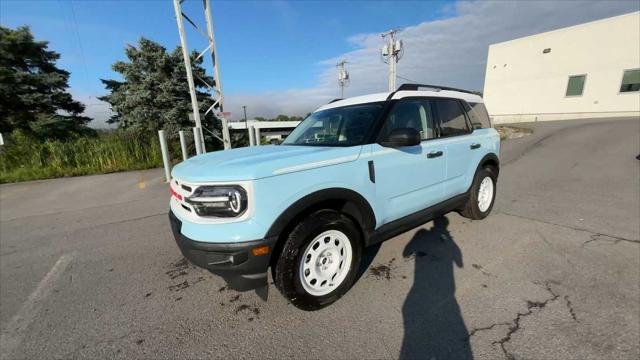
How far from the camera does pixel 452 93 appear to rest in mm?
3764

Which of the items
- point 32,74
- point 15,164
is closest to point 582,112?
point 15,164

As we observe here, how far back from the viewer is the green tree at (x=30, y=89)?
14773 millimetres

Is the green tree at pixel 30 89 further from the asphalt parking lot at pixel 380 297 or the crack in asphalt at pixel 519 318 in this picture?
the crack in asphalt at pixel 519 318

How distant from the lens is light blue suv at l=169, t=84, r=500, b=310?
198 cm

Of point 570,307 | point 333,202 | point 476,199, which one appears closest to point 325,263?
point 333,202

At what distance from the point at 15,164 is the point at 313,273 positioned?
12877mm

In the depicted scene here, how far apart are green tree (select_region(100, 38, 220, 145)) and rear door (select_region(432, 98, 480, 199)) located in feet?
47.5

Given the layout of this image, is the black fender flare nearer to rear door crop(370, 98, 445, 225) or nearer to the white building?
rear door crop(370, 98, 445, 225)

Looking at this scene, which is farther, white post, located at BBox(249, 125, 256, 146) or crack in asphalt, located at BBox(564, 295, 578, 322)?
white post, located at BBox(249, 125, 256, 146)

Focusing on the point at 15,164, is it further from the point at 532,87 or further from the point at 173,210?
the point at 532,87

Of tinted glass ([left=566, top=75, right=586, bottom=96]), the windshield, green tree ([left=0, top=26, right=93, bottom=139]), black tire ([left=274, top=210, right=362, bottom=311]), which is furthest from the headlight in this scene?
tinted glass ([left=566, top=75, right=586, bottom=96])

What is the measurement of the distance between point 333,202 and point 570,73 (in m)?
29.6

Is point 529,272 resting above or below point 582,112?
below

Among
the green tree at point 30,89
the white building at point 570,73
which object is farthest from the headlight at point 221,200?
the white building at point 570,73
